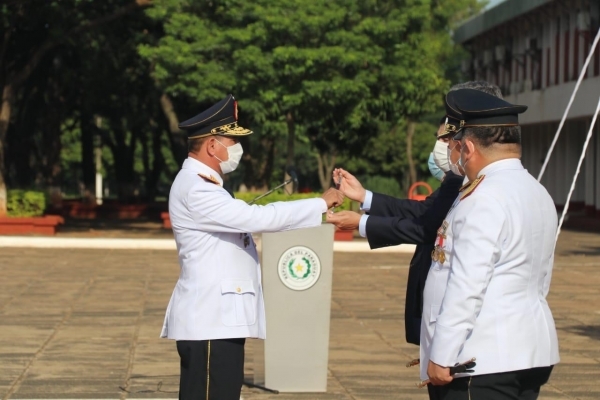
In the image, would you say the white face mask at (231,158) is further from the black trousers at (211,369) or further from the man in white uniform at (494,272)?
the man in white uniform at (494,272)

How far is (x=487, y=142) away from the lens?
4398 millimetres

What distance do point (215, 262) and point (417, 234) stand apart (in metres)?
0.93

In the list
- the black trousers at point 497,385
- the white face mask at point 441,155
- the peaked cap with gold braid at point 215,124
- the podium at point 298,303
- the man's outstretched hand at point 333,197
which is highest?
the peaked cap with gold braid at point 215,124

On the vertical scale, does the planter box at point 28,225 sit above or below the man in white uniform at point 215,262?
below

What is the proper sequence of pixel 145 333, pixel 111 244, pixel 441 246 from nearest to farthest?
pixel 441 246 < pixel 145 333 < pixel 111 244

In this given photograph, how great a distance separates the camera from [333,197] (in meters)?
5.69

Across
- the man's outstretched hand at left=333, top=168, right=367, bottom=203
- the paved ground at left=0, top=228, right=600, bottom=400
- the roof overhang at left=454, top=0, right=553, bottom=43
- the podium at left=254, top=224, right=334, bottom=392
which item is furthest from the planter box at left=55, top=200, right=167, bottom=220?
the man's outstretched hand at left=333, top=168, right=367, bottom=203

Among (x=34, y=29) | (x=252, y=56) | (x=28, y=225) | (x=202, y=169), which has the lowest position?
(x=28, y=225)

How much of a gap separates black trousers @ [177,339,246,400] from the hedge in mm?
22773

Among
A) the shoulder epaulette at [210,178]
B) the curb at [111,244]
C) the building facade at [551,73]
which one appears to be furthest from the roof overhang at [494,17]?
the shoulder epaulette at [210,178]

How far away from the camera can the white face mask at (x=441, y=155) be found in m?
5.45

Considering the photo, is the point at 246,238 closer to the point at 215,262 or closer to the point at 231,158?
the point at 215,262

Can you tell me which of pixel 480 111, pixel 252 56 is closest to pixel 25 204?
pixel 252 56

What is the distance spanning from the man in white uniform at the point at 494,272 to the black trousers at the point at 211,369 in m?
1.25
